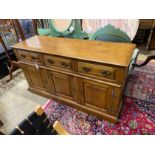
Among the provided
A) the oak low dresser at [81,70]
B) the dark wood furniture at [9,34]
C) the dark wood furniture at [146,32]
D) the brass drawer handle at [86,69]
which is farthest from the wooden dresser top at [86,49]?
the dark wood furniture at [146,32]

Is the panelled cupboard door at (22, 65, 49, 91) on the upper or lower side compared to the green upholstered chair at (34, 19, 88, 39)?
lower

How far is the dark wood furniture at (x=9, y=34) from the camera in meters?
2.24

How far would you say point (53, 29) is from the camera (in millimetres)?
1942

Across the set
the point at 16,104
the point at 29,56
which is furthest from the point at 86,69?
the point at 16,104

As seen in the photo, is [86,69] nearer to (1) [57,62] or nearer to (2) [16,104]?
(1) [57,62]

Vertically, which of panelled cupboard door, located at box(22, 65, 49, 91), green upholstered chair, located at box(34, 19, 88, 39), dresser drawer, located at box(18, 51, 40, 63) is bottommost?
panelled cupboard door, located at box(22, 65, 49, 91)

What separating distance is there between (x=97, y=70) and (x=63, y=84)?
0.56 meters

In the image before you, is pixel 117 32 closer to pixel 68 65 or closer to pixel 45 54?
pixel 68 65

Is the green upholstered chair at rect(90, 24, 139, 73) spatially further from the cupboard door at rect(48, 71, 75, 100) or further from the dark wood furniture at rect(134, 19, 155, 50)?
the dark wood furniture at rect(134, 19, 155, 50)

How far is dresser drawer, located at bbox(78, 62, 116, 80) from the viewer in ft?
3.90

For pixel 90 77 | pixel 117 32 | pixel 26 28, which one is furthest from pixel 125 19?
pixel 26 28

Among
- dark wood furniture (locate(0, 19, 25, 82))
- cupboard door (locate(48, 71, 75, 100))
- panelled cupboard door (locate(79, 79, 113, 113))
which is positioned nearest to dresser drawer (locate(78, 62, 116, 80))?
panelled cupboard door (locate(79, 79, 113, 113))

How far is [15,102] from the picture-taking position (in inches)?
79.8

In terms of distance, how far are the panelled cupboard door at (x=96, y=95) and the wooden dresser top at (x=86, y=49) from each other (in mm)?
273
